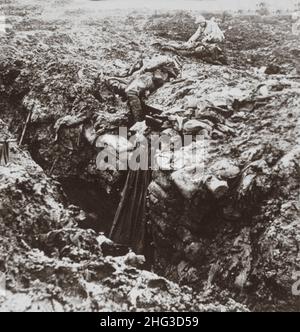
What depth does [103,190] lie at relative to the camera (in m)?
6.72

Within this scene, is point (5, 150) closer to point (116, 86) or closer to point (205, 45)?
point (116, 86)

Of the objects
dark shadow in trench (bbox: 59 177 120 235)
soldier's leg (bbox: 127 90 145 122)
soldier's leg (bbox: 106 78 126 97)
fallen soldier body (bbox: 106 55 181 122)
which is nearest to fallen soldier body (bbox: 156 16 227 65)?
fallen soldier body (bbox: 106 55 181 122)

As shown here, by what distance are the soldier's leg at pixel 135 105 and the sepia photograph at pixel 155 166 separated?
0.04m

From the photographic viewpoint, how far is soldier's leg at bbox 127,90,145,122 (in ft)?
23.0

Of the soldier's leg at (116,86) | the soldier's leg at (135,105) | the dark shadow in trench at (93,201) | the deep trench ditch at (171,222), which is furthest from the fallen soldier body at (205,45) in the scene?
the dark shadow in trench at (93,201)

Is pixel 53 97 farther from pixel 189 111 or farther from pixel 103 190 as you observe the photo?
pixel 189 111

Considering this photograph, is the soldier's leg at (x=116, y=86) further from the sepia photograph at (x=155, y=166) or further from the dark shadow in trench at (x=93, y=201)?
the dark shadow in trench at (x=93, y=201)

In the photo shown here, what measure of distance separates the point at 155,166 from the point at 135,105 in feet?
4.52

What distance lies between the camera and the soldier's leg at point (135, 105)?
7.01m

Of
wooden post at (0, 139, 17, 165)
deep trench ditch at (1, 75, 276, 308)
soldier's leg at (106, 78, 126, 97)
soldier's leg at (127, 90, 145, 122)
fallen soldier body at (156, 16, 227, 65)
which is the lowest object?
deep trench ditch at (1, 75, 276, 308)

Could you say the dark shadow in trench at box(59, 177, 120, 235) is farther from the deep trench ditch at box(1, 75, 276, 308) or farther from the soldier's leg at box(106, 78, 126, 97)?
the soldier's leg at box(106, 78, 126, 97)

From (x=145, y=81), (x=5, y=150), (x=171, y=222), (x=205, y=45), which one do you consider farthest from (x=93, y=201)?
(x=205, y=45)

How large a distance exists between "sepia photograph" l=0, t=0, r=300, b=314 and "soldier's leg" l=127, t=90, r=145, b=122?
0.04m
